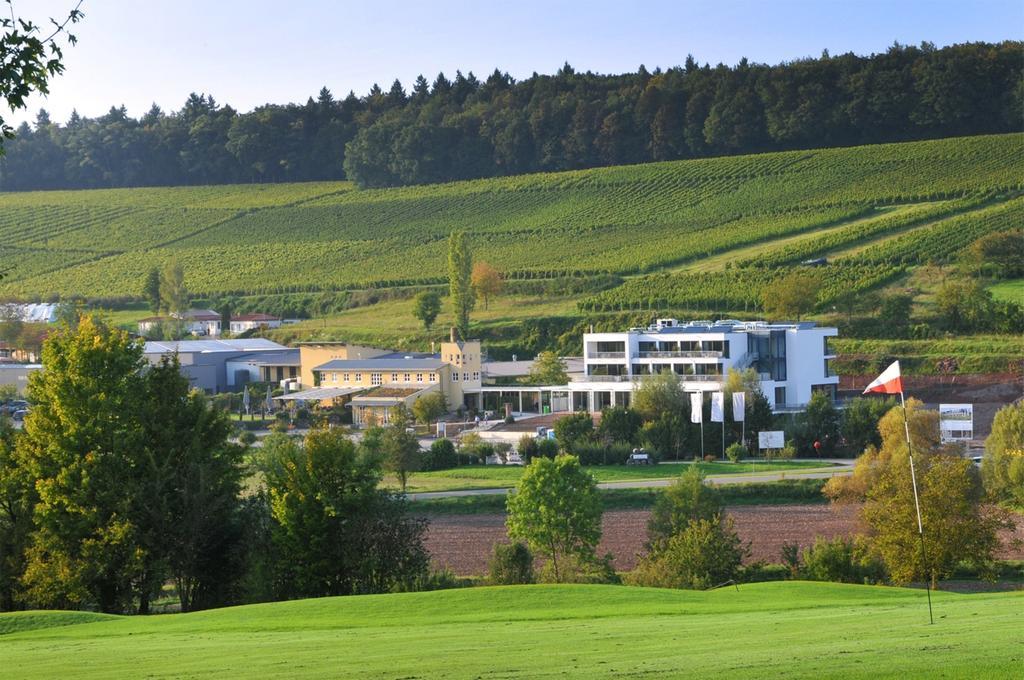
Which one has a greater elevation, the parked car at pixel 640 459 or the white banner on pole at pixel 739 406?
the white banner on pole at pixel 739 406

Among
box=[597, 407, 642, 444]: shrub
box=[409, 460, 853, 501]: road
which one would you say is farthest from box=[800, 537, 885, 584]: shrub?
box=[597, 407, 642, 444]: shrub

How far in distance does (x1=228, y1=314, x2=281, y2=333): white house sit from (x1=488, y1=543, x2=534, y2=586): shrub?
67.1 metres

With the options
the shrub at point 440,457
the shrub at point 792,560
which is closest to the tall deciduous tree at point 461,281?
the shrub at point 440,457

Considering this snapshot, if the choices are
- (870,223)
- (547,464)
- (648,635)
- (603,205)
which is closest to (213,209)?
(603,205)

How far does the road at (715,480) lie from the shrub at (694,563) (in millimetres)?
14722

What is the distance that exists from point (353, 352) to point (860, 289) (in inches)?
1111

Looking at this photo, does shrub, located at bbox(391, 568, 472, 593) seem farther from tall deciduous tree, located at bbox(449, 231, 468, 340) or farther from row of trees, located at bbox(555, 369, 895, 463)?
tall deciduous tree, located at bbox(449, 231, 468, 340)

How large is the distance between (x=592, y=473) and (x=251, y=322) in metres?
53.3

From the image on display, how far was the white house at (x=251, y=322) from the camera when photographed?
327ft

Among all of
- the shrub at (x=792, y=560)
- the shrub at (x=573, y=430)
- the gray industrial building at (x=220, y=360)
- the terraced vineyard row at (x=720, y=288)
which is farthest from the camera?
the terraced vineyard row at (x=720, y=288)

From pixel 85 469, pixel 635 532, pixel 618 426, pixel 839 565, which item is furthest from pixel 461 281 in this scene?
pixel 85 469

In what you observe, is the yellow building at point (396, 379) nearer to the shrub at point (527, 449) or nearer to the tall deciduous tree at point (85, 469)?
the shrub at point (527, 449)

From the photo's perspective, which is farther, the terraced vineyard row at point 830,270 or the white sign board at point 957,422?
the terraced vineyard row at point 830,270

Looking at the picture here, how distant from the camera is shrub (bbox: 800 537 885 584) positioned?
3259 cm
